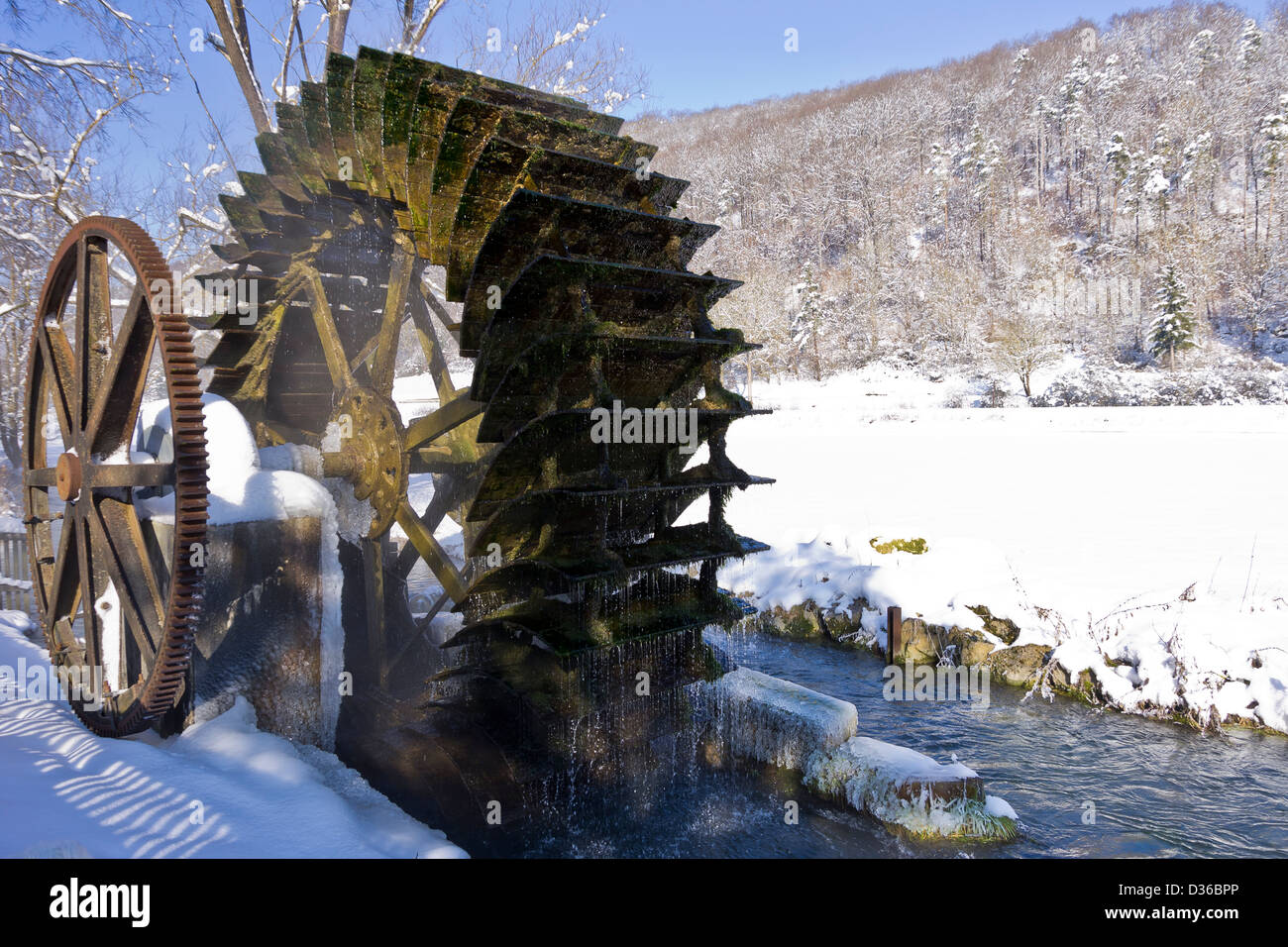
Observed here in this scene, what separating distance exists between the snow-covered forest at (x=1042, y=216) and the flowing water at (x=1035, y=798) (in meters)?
29.5

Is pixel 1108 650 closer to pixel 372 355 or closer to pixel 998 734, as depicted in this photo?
pixel 998 734

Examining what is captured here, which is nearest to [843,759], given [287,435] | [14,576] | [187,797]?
[187,797]

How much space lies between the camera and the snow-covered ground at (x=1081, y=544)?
660 cm

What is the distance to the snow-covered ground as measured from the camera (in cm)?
660

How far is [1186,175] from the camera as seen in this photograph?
58.1m

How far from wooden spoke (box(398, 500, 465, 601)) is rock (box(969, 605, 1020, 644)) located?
5554 mm

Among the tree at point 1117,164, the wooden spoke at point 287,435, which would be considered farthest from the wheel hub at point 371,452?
the tree at point 1117,164

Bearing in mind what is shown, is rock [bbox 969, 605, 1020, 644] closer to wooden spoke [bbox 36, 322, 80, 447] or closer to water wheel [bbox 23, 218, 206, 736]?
water wheel [bbox 23, 218, 206, 736]

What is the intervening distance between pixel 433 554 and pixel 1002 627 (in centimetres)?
585

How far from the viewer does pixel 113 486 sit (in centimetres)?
389

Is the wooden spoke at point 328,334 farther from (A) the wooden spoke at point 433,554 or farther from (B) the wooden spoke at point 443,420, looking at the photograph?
(A) the wooden spoke at point 433,554

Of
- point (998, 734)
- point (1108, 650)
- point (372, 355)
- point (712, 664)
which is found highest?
point (372, 355)

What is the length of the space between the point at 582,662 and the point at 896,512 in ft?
31.8
